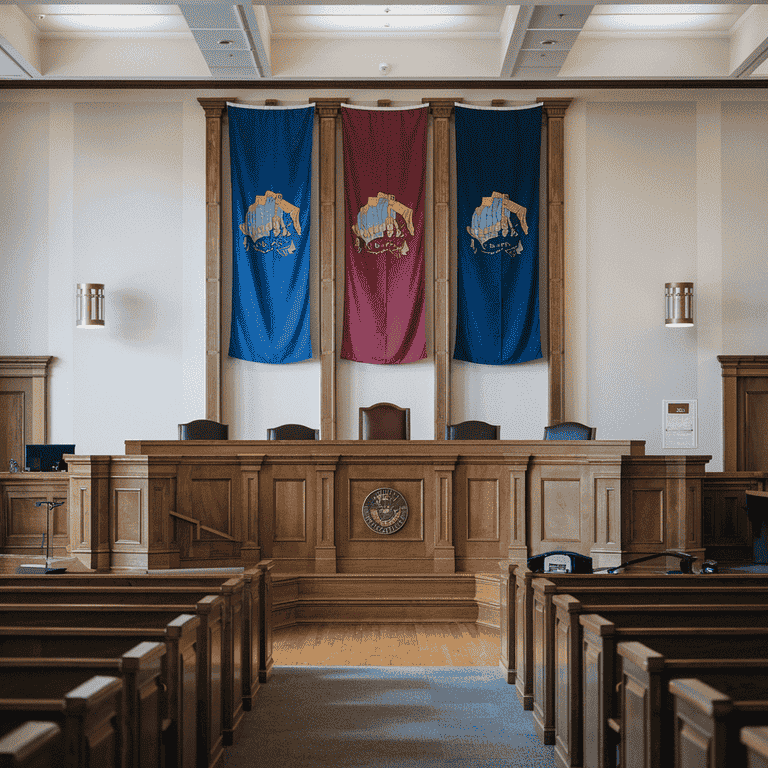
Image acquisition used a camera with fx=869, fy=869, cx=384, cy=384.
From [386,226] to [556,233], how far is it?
202 cm

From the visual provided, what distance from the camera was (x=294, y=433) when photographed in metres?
8.23

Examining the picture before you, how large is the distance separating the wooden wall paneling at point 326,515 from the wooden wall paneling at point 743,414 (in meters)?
5.41

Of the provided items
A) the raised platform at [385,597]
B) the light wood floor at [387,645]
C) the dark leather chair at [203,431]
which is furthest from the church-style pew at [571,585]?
the dark leather chair at [203,431]

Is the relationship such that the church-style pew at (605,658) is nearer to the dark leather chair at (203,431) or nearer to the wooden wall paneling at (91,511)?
the wooden wall paneling at (91,511)

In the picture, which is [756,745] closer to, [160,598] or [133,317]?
[160,598]

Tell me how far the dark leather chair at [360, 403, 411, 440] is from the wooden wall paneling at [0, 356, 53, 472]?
4.24 m

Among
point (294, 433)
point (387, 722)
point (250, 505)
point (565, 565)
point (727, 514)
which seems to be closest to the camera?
point (387, 722)

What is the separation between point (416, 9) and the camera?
968 cm

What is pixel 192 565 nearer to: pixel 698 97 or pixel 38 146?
pixel 38 146

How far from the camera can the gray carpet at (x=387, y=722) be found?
367cm

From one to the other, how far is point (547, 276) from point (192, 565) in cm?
563

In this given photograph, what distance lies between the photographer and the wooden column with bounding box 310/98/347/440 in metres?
10.2

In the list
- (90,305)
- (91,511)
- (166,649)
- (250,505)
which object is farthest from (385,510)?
(90,305)

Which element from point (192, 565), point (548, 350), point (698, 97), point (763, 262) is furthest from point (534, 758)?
point (698, 97)
